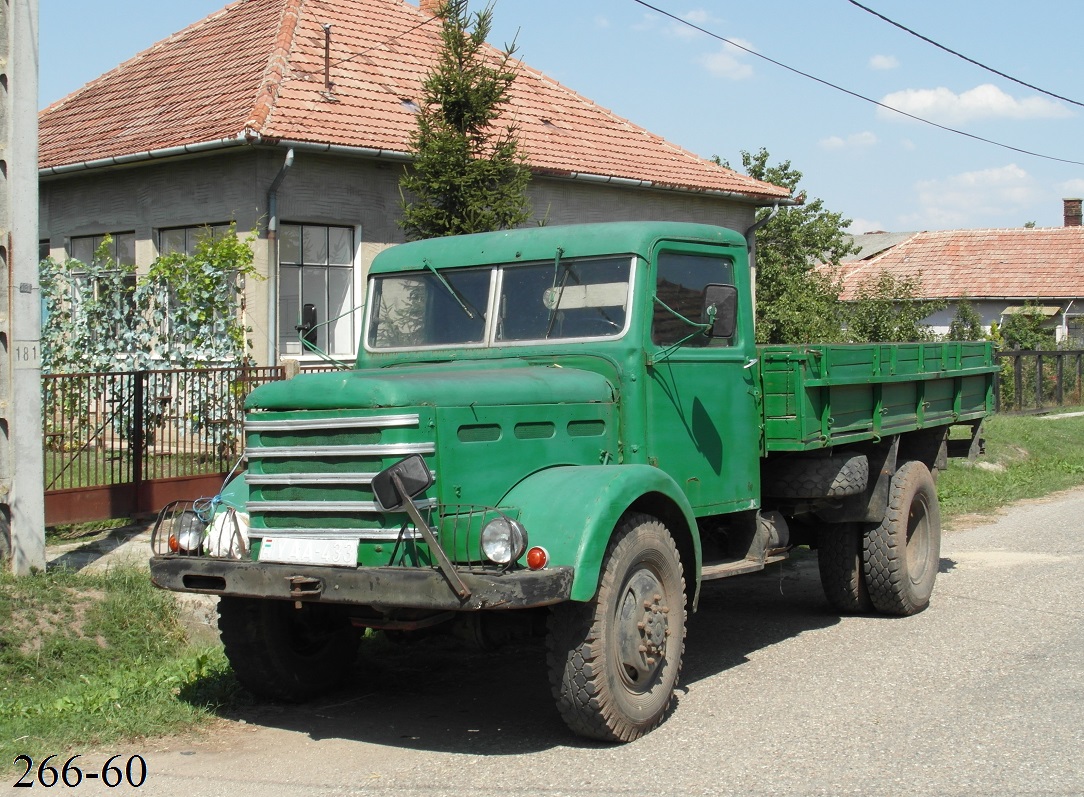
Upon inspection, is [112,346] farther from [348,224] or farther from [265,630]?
[265,630]

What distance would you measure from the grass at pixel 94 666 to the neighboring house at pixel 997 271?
29.7 metres

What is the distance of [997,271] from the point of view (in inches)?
1518

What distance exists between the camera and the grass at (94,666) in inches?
226

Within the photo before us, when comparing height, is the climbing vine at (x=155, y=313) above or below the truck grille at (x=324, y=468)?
above

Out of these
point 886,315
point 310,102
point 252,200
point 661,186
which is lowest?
point 886,315

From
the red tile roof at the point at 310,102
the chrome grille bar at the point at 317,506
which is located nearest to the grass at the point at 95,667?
the chrome grille bar at the point at 317,506

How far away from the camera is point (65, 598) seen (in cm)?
766

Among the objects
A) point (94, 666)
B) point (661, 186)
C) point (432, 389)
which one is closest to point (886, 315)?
point (661, 186)

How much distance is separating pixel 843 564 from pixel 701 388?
2271 millimetres

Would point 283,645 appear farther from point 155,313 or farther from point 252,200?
point 252,200

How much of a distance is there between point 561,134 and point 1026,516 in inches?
322

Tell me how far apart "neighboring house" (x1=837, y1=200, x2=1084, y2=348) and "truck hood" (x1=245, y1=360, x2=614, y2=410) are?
30.2m

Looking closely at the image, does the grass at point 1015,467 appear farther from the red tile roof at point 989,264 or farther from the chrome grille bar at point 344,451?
the red tile roof at point 989,264

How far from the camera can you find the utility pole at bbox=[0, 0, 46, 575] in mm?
8039
